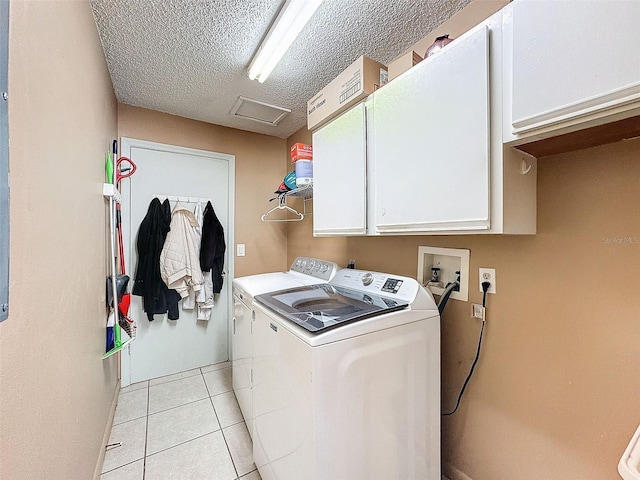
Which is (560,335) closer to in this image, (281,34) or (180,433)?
(281,34)

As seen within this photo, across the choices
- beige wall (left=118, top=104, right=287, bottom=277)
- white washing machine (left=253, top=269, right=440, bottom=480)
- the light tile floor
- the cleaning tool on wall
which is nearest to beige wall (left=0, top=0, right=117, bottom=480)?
the cleaning tool on wall

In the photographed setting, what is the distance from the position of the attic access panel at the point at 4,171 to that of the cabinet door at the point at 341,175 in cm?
124

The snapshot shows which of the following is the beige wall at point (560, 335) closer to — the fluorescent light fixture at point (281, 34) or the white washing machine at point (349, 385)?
the white washing machine at point (349, 385)

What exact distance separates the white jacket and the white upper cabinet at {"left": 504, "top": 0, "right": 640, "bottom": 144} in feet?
8.09

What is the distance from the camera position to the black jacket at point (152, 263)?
7.70 ft

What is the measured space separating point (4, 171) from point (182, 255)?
1974 mm

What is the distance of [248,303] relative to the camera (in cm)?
162

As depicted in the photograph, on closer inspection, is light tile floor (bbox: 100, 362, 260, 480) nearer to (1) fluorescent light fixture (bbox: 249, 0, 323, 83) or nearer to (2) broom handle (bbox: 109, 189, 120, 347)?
(2) broom handle (bbox: 109, 189, 120, 347)

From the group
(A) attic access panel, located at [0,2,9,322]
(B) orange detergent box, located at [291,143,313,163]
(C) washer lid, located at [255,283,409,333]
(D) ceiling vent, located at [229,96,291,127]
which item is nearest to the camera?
(A) attic access panel, located at [0,2,9,322]

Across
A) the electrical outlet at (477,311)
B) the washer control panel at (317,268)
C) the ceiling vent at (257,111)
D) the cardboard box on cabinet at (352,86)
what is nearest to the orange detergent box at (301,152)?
the cardboard box on cabinet at (352,86)

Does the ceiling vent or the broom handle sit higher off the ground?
the ceiling vent

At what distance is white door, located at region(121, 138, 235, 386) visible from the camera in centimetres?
237

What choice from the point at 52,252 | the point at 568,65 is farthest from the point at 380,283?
the point at 52,252

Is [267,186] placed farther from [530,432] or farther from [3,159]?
[530,432]
